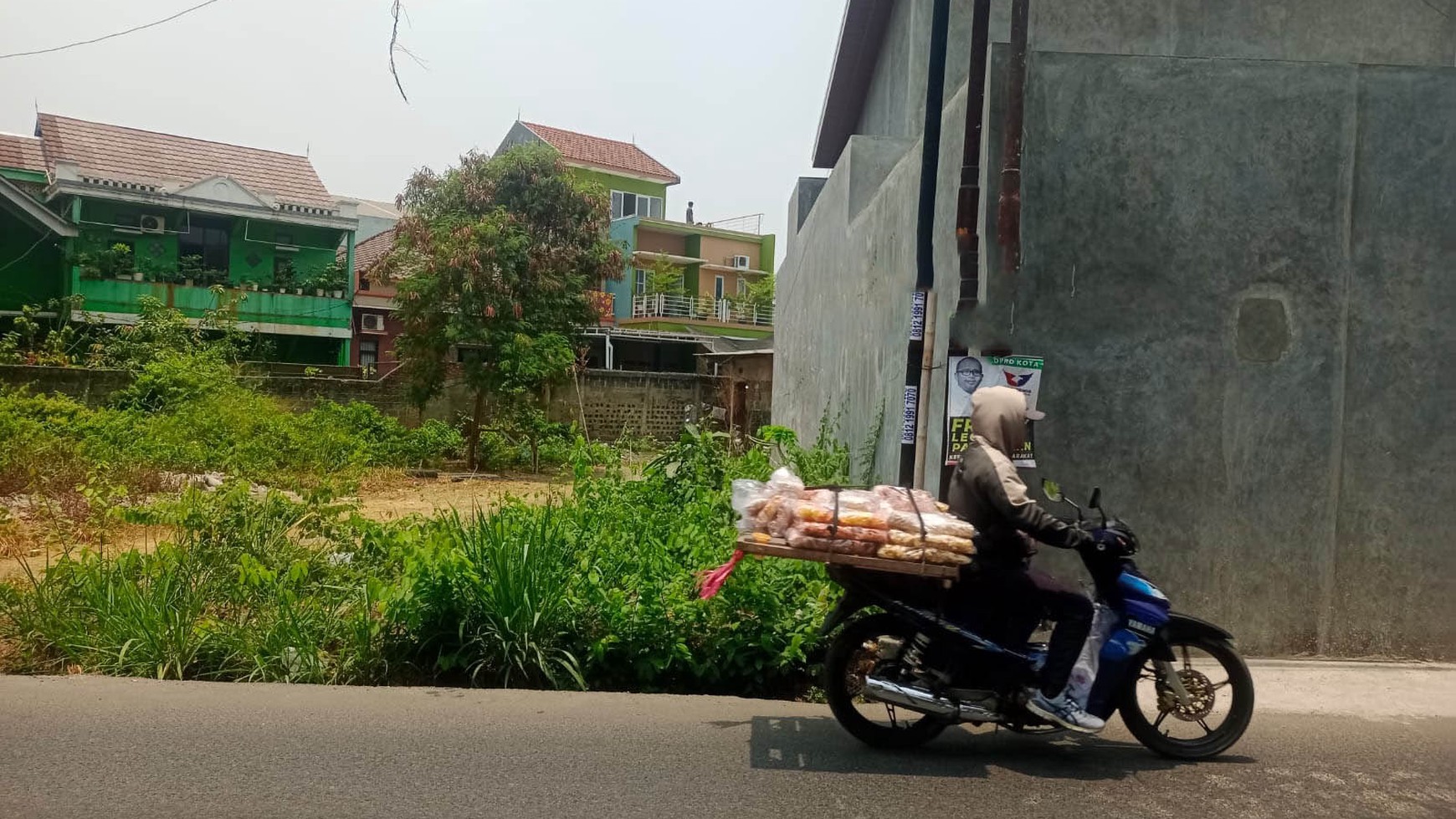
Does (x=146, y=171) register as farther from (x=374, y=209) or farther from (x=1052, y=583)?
(x=1052, y=583)

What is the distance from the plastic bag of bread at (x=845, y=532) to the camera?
4453 millimetres

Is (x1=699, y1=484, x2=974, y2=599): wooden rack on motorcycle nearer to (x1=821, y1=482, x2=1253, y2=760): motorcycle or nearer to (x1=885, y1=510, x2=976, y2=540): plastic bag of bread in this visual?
(x1=885, y1=510, x2=976, y2=540): plastic bag of bread

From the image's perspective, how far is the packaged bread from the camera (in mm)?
4613

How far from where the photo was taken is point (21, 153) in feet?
92.5

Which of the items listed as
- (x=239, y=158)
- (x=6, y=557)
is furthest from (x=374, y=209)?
(x=6, y=557)

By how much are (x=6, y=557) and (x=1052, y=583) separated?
8041 millimetres

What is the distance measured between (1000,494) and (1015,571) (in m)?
0.41

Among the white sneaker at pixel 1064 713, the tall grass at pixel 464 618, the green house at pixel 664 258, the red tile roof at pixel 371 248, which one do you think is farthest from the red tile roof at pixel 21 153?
the white sneaker at pixel 1064 713

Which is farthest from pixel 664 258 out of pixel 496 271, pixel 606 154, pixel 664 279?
pixel 496 271

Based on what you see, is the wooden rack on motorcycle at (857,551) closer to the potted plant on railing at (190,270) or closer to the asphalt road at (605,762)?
the asphalt road at (605,762)

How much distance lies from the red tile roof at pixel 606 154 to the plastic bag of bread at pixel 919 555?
39.2 m

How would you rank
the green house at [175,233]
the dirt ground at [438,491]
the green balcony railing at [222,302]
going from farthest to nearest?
the green balcony railing at [222,302]
the green house at [175,233]
the dirt ground at [438,491]

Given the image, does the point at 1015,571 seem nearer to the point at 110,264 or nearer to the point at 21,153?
the point at 110,264

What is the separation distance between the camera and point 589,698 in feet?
18.0
